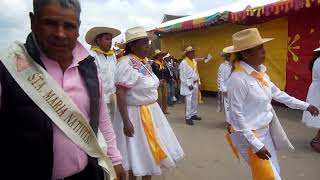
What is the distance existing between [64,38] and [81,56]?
211mm

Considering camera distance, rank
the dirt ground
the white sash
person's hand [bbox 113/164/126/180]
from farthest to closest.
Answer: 1. the dirt ground
2. person's hand [bbox 113/164/126/180]
3. the white sash

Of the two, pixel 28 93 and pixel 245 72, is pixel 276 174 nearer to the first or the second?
pixel 245 72

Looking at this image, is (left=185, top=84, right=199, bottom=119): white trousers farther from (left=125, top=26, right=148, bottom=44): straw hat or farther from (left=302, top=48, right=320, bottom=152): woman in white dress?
(left=125, top=26, right=148, bottom=44): straw hat

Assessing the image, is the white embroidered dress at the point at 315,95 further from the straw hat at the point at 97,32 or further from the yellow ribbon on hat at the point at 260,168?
the yellow ribbon on hat at the point at 260,168

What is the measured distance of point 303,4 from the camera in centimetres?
920

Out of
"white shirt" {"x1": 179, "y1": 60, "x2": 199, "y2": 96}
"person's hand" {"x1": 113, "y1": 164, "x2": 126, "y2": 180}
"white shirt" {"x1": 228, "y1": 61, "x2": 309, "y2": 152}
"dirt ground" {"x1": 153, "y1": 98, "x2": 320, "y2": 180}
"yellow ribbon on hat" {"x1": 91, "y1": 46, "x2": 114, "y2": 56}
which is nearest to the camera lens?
"person's hand" {"x1": 113, "y1": 164, "x2": 126, "y2": 180}

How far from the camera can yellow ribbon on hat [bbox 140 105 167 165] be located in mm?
4445

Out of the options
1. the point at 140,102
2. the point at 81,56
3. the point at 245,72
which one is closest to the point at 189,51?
the point at 140,102

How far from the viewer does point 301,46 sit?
10586 mm

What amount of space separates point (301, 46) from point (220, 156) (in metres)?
5.30

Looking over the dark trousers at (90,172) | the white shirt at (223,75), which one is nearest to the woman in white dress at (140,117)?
the dark trousers at (90,172)

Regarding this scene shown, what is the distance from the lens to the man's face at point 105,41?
5750 mm

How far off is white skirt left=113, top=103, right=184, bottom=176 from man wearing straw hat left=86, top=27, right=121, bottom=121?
1.17m

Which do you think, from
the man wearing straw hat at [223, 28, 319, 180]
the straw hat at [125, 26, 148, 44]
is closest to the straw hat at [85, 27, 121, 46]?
the straw hat at [125, 26, 148, 44]
